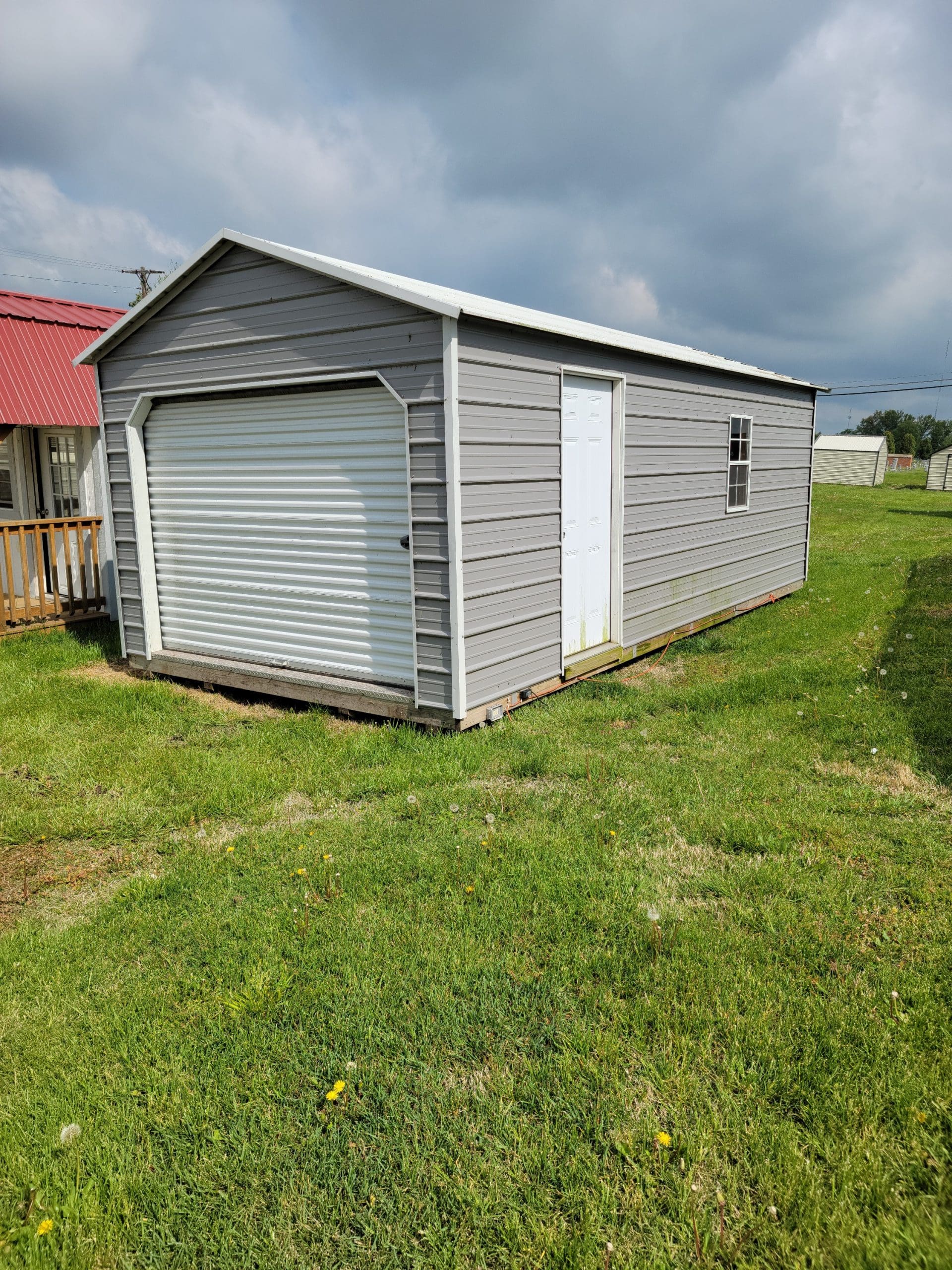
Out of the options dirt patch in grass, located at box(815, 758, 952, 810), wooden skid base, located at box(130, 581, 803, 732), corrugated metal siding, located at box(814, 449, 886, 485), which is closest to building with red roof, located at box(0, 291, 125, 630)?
wooden skid base, located at box(130, 581, 803, 732)

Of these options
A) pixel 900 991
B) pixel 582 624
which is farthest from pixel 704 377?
pixel 900 991

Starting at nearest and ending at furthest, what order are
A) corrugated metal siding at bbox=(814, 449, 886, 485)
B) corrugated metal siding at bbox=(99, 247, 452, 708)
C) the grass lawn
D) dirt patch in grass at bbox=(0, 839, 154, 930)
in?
1. the grass lawn
2. dirt patch in grass at bbox=(0, 839, 154, 930)
3. corrugated metal siding at bbox=(99, 247, 452, 708)
4. corrugated metal siding at bbox=(814, 449, 886, 485)

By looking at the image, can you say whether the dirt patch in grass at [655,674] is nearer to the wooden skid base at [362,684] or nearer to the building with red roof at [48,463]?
the wooden skid base at [362,684]

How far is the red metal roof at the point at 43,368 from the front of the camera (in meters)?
9.66

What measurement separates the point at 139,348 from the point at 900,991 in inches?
287

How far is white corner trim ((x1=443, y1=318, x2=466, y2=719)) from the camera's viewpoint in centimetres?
545

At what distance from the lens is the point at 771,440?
11.4 metres

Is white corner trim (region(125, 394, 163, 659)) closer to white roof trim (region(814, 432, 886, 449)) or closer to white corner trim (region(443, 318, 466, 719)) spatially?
white corner trim (region(443, 318, 466, 719))

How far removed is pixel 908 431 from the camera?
10738 cm

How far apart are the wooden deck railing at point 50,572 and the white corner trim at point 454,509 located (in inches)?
222

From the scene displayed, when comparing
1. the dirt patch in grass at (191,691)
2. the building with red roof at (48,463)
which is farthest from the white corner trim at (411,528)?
the building with red roof at (48,463)

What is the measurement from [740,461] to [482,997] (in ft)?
28.5

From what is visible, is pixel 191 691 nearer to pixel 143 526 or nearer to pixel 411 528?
pixel 143 526

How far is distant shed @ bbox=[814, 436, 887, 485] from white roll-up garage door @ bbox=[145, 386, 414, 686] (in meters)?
43.8
